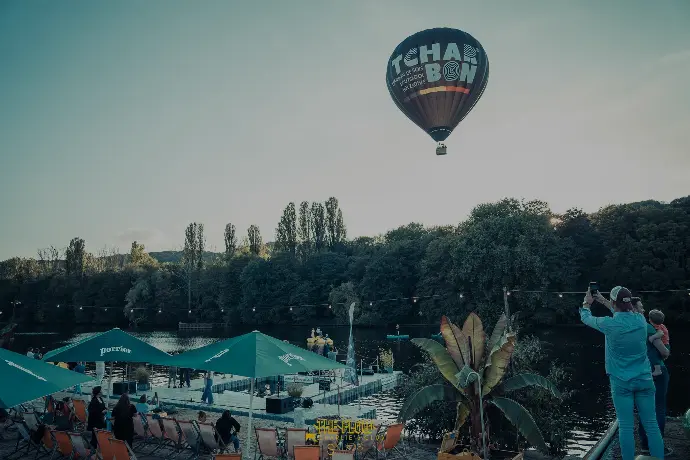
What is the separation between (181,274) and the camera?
8756 cm

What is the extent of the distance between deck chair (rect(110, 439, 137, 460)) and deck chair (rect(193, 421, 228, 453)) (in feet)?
6.14

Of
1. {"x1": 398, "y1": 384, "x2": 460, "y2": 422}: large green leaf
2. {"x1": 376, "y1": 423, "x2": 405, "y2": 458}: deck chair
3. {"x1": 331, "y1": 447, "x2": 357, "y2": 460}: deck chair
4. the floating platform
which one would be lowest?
the floating platform

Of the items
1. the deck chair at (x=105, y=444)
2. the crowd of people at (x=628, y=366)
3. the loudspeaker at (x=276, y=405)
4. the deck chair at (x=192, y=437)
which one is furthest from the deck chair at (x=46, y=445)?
the crowd of people at (x=628, y=366)

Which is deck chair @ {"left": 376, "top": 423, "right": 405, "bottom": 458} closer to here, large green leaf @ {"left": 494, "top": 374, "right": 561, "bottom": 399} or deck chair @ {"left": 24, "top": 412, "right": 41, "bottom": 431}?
large green leaf @ {"left": 494, "top": 374, "right": 561, "bottom": 399}

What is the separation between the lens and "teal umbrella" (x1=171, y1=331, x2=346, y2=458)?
936cm

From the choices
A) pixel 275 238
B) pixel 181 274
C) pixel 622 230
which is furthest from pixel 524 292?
pixel 181 274

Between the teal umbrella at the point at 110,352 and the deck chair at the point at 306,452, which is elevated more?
the teal umbrella at the point at 110,352

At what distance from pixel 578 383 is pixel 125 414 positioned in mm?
22571

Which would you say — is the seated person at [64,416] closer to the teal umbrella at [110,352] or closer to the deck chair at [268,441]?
the teal umbrella at [110,352]

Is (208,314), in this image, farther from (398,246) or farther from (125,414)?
(125,414)

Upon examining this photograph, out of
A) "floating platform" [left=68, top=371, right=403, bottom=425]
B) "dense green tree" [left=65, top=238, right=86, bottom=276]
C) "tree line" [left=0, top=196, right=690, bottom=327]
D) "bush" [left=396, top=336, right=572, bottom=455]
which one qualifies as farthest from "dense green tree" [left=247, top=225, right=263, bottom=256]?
"bush" [left=396, top=336, right=572, bottom=455]

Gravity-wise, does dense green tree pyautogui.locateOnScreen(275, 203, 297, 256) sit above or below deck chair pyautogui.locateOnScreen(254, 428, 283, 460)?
above

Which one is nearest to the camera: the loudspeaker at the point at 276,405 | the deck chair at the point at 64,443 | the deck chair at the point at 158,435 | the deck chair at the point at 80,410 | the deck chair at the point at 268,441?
the deck chair at the point at 64,443

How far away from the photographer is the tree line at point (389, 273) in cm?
4841
